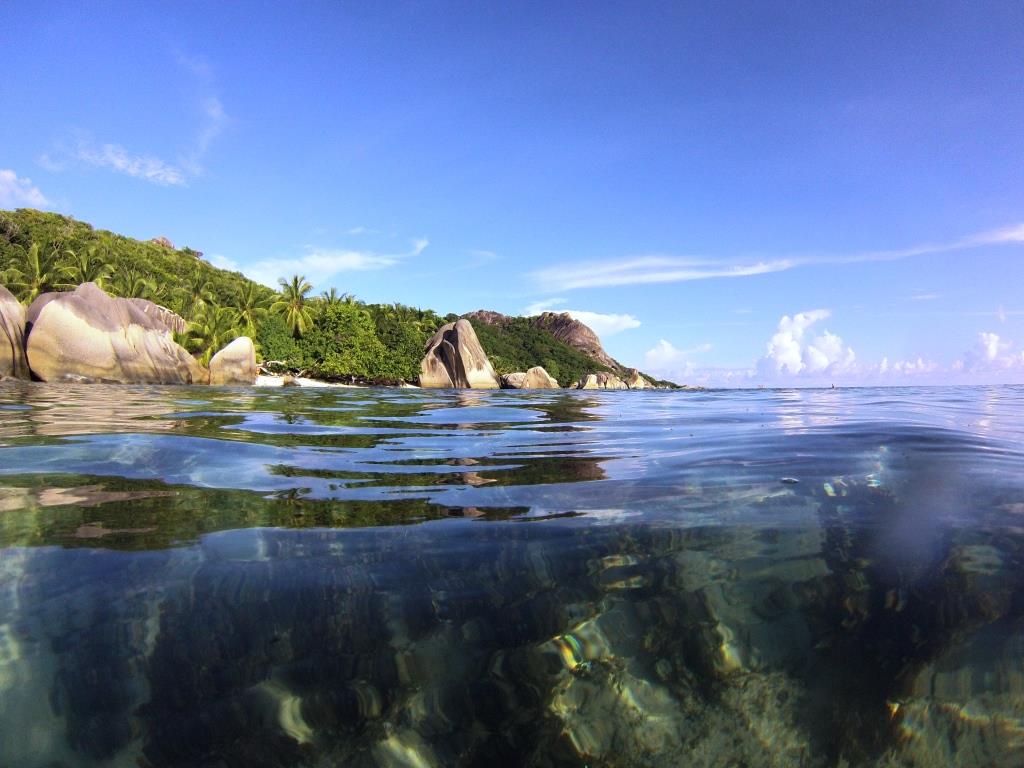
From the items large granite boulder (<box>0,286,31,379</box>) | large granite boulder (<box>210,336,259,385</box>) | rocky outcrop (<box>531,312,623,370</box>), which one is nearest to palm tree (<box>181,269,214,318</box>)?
large granite boulder (<box>210,336,259,385</box>)

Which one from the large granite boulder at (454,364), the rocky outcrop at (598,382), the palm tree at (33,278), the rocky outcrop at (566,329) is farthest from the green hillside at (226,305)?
the rocky outcrop at (566,329)

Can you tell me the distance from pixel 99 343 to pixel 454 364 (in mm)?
24891

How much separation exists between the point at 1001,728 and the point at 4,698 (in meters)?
2.86

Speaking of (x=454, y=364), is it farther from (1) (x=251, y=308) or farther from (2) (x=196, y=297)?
(2) (x=196, y=297)

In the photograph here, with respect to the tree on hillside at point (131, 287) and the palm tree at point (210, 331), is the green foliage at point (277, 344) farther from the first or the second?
the tree on hillside at point (131, 287)

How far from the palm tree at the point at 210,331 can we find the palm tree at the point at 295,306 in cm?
502

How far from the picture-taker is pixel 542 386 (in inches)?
2089

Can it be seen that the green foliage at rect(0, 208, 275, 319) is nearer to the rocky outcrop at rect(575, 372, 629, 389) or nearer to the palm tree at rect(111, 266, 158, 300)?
the palm tree at rect(111, 266, 158, 300)

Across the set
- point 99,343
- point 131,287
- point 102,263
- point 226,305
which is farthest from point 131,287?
point 99,343

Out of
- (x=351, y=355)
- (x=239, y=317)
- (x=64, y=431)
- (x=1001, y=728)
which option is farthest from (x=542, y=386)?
(x=1001, y=728)

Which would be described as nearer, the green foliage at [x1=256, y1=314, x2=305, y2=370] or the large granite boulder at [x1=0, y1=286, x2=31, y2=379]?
the large granite boulder at [x1=0, y1=286, x2=31, y2=379]

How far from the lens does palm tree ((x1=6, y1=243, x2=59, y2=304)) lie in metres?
34.5

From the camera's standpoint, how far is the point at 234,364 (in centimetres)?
2955

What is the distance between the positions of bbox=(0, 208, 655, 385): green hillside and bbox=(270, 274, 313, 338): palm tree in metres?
0.08
